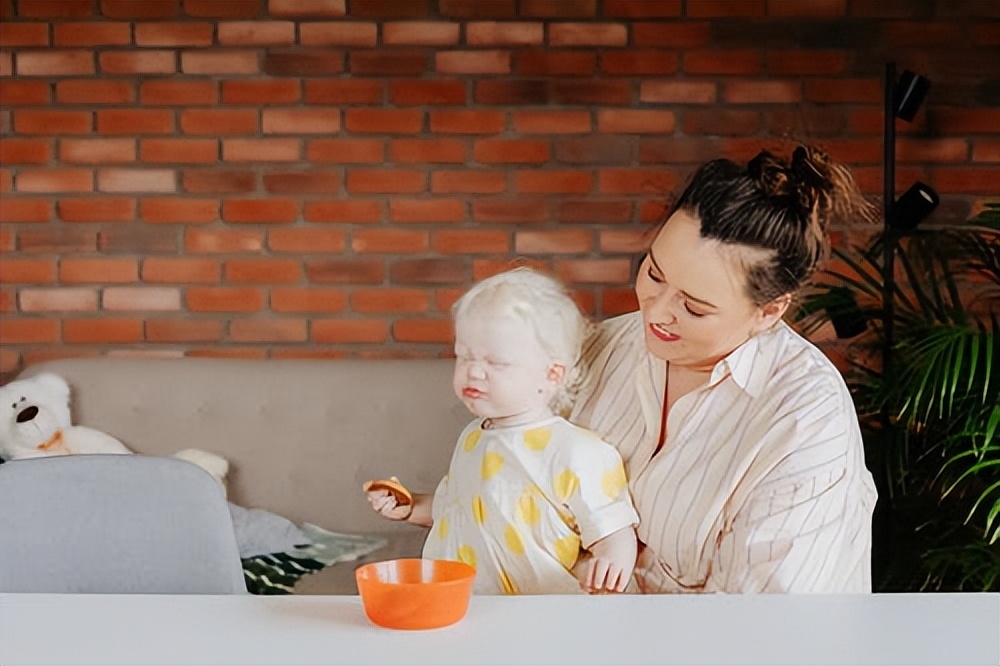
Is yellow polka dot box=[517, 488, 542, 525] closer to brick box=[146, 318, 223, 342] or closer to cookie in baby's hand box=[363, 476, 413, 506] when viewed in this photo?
cookie in baby's hand box=[363, 476, 413, 506]

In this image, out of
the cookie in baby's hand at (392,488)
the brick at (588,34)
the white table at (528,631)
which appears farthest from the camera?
the brick at (588,34)

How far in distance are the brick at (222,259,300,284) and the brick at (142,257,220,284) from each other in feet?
0.14

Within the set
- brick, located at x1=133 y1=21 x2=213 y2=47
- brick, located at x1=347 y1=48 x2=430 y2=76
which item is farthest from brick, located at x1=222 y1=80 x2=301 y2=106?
brick, located at x1=347 y1=48 x2=430 y2=76

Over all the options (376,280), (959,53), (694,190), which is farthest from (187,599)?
(959,53)

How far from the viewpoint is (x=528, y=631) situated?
1.23 meters

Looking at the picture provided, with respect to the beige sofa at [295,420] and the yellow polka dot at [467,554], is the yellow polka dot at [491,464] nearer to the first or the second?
the yellow polka dot at [467,554]

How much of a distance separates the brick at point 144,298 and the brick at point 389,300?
1.65 feet

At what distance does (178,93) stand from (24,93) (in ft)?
1.39

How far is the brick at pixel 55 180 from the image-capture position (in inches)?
123

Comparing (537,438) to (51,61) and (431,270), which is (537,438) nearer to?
(431,270)

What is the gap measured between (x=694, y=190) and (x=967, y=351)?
976mm

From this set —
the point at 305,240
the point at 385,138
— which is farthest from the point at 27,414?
the point at 385,138

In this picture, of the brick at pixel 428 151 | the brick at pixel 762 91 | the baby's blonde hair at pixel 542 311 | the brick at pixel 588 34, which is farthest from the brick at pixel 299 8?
the baby's blonde hair at pixel 542 311

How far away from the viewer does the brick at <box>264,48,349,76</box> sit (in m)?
3.08
